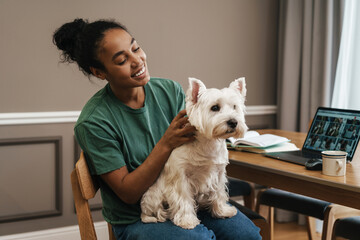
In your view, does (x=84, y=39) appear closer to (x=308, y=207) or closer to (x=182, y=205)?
(x=182, y=205)

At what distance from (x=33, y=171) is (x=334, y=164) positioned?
2.00 metres

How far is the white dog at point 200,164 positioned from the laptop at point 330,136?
41 centimetres

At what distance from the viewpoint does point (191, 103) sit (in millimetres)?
1460

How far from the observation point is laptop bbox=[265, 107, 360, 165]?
1775 millimetres

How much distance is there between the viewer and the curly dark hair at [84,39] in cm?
156

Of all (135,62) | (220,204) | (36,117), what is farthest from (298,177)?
(36,117)

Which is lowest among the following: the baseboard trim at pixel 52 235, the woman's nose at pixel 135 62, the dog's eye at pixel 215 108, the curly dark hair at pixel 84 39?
the baseboard trim at pixel 52 235

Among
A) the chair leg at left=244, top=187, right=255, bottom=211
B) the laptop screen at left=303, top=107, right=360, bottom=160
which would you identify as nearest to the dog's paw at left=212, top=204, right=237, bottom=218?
the laptop screen at left=303, top=107, right=360, bottom=160

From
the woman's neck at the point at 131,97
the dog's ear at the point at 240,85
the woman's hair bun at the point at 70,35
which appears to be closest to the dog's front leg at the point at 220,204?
the dog's ear at the point at 240,85

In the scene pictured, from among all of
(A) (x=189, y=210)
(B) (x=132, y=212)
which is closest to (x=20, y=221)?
(B) (x=132, y=212)

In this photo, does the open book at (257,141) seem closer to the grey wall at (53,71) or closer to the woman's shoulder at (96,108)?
the woman's shoulder at (96,108)

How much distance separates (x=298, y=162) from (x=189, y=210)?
548mm

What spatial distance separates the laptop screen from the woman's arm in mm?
721

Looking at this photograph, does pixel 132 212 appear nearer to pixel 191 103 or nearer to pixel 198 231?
pixel 198 231
